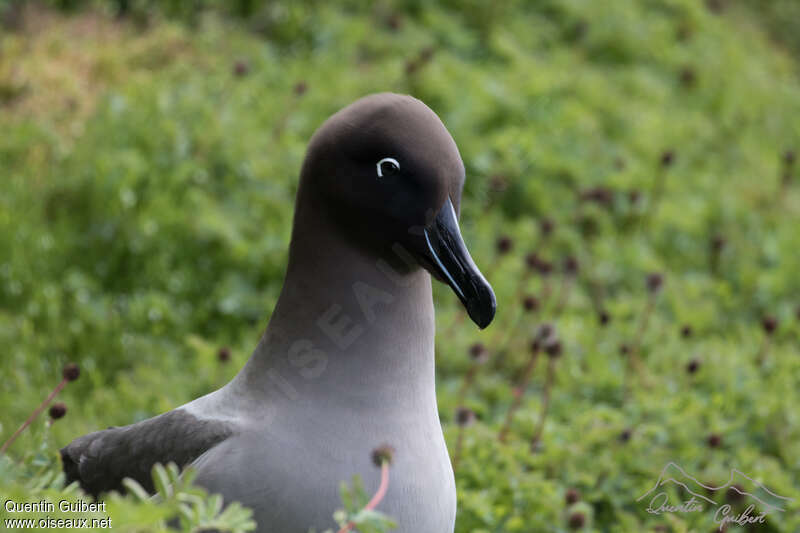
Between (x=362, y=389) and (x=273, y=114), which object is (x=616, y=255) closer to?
(x=273, y=114)

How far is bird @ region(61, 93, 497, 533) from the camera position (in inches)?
82.7

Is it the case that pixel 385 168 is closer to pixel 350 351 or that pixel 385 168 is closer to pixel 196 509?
pixel 350 351

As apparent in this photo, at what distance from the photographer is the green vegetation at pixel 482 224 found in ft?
11.8

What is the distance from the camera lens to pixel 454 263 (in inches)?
84.7

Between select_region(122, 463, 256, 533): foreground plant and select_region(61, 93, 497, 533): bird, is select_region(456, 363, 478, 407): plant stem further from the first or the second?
select_region(122, 463, 256, 533): foreground plant

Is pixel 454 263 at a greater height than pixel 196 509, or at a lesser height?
greater

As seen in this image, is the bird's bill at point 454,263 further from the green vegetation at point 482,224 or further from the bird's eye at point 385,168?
the green vegetation at point 482,224

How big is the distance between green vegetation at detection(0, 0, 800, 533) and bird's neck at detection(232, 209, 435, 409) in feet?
0.87

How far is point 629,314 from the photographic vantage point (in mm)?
4777

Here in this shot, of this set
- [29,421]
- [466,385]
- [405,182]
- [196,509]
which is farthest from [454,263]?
[466,385]
